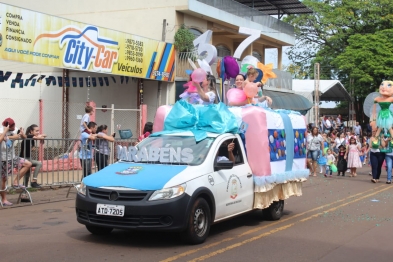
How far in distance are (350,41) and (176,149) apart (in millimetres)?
35443

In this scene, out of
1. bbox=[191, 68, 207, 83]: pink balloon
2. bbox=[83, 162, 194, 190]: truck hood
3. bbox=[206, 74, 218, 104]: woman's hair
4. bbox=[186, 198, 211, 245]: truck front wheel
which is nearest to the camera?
bbox=[83, 162, 194, 190]: truck hood

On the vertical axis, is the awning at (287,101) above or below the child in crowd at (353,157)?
above

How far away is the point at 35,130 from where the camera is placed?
13305mm

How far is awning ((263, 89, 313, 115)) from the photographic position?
95.6 ft

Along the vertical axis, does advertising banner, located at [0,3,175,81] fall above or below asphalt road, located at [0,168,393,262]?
above

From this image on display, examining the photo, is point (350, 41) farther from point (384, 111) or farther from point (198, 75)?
point (198, 75)

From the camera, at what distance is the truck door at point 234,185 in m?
8.28

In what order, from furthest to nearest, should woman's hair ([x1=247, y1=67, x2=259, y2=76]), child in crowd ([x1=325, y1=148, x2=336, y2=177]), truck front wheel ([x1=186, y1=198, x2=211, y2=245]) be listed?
child in crowd ([x1=325, y1=148, x2=336, y2=177])
woman's hair ([x1=247, y1=67, x2=259, y2=76])
truck front wheel ([x1=186, y1=198, x2=211, y2=245])

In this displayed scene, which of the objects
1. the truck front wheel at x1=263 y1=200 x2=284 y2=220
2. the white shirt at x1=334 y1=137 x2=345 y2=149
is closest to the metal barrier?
the truck front wheel at x1=263 y1=200 x2=284 y2=220

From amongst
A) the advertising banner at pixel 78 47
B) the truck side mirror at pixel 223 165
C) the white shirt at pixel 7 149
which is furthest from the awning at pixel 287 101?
the truck side mirror at pixel 223 165

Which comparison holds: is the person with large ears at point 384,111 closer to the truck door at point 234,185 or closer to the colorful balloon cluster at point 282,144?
the colorful balloon cluster at point 282,144

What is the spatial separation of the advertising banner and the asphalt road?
6560 millimetres

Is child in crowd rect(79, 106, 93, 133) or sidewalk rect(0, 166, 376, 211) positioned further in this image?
child in crowd rect(79, 106, 93, 133)

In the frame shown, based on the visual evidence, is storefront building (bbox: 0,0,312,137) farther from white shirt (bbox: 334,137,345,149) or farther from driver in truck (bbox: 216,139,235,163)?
driver in truck (bbox: 216,139,235,163)
